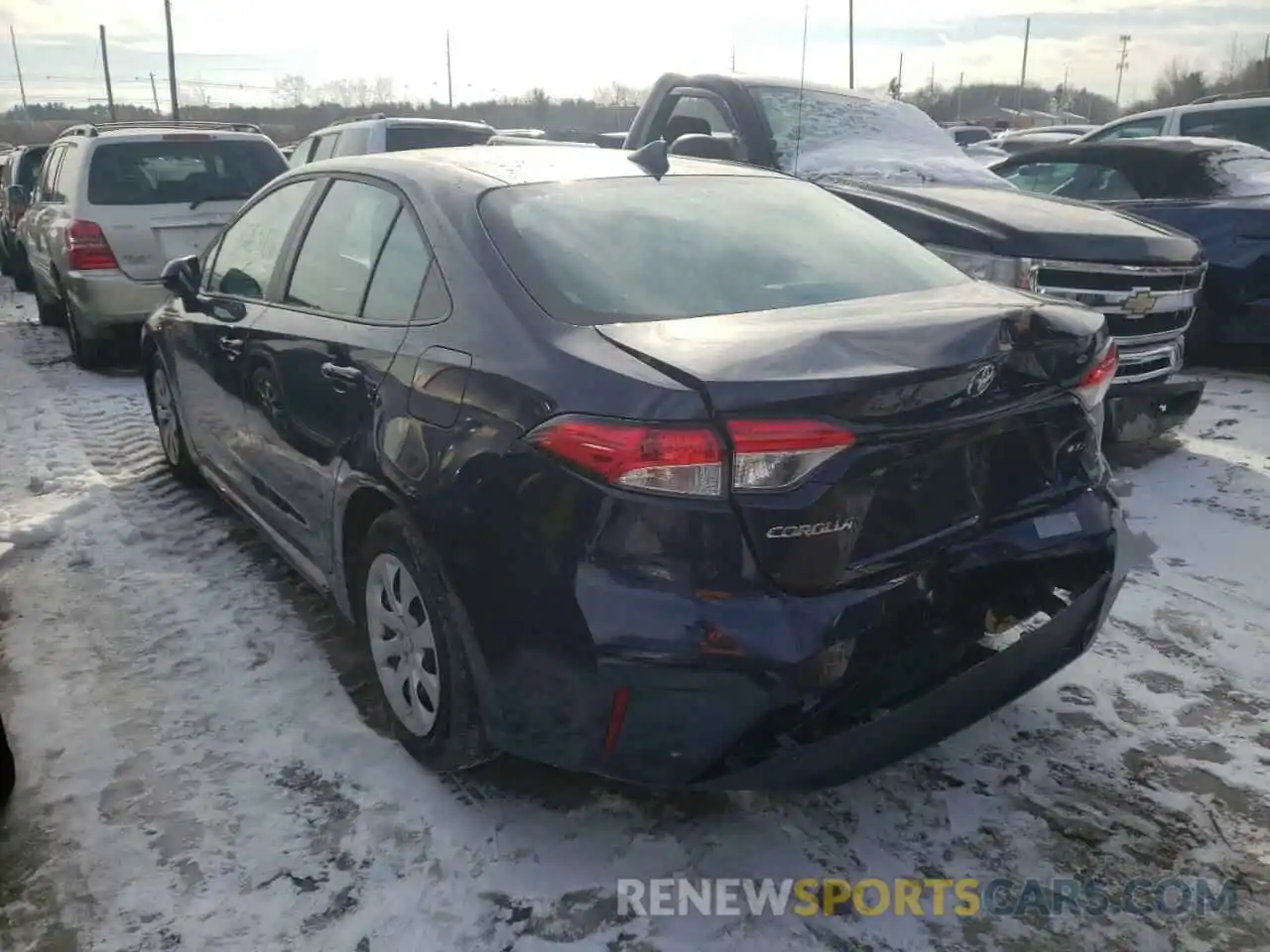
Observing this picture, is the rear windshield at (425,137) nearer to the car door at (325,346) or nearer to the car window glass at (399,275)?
the car door at (325,346)

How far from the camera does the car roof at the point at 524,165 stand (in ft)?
10.2

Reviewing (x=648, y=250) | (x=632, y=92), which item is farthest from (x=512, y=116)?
(x=648, y=250)

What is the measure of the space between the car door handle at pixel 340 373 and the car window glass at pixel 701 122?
3813 millimetres

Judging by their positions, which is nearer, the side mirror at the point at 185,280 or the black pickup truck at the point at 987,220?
the side mirror at the point at 185,280

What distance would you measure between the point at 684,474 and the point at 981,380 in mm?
730

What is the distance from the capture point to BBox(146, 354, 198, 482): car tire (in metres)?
5.01

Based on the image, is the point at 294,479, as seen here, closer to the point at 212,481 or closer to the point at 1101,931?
the point at 212,481

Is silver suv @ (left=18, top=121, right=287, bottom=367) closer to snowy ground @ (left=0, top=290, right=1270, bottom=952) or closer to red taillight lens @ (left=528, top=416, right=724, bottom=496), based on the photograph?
snowy ground @ (left=0, top=290, right=1270, bottom=952)

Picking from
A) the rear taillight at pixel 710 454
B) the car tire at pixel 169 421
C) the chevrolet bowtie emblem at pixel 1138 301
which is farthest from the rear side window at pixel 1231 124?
the rear taillight at pixel 710 454

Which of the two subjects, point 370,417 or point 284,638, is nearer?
point 370,417

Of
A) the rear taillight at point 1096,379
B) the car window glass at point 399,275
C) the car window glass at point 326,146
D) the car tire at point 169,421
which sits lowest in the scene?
the car tire at point 169,421

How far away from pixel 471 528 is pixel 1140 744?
78.2 inches

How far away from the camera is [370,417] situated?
9.45ft

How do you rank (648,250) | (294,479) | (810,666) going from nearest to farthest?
(810,666) → (648,250) → (294,479)
